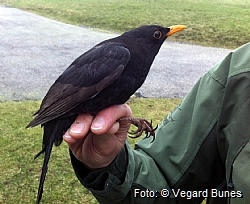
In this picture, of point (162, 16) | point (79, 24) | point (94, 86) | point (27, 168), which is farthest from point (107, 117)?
point (162, 16)

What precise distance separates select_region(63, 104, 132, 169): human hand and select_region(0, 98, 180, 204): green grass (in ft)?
5.82

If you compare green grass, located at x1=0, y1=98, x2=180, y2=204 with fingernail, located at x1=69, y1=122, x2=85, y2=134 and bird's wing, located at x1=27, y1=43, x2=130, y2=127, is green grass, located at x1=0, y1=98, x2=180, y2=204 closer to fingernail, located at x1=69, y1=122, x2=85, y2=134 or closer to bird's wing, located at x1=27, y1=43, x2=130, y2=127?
bird's wing, located at x1=27, y1=43, x2=130, y2=127

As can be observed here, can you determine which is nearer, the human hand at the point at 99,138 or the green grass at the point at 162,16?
the human hand at the point at 99,138

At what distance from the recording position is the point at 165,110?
6160 millimetres

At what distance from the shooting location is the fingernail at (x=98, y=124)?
186 cm

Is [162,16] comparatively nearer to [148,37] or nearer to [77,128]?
[148,37]

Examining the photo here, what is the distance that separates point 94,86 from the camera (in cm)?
221

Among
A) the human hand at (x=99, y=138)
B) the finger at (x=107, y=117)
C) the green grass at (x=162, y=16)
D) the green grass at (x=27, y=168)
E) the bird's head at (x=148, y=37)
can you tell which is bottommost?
the green grass at (x=162, y=16)

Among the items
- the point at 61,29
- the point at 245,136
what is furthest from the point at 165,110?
the point at 61,29

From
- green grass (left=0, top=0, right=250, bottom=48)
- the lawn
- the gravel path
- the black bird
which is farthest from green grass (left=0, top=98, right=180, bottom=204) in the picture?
green grass (left=0, top=0, right=250, bottom=48)

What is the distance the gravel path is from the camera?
7.41 meters

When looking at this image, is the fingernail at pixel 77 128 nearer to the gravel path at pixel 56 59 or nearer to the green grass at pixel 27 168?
the green grass at pixel 27 168

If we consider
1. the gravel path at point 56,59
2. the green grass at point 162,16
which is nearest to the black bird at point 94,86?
the gravel path at point 56,59

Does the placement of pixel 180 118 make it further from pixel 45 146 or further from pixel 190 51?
pixel 190 51
